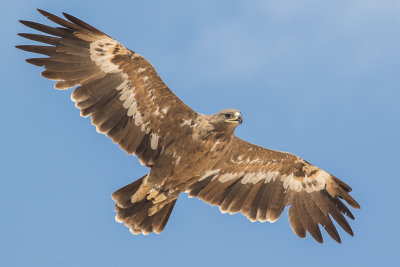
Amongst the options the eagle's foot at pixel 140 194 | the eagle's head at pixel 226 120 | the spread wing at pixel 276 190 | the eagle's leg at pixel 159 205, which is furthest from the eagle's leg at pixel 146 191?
the eagle's head at pixel 226 120

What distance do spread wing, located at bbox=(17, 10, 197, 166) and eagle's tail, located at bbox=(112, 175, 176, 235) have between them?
0.77 m

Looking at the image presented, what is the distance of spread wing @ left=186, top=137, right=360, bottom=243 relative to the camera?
52.6ft

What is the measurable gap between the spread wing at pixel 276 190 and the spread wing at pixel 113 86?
189 cm

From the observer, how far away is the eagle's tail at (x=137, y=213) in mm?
14680

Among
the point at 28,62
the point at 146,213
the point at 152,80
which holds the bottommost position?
the point at 146,213

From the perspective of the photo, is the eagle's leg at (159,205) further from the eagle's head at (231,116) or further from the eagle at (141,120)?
the eagle's head at (231,116)

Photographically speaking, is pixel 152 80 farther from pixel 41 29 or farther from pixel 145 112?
pixel 41 29

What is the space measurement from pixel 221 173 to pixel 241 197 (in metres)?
0.77

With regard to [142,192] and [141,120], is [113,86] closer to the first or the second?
[141,120]

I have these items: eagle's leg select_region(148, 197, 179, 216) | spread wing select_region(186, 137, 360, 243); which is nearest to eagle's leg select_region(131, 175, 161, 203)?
eagle's leg select_region(148, 197, 179, 216)

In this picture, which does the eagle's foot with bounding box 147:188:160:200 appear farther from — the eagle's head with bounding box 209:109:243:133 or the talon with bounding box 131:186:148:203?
the eagle's head with bounding box 209:109:243:133

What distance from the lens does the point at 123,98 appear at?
14.5 meters

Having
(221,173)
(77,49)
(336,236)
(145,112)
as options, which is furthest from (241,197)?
(77,49)

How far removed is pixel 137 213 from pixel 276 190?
3537mm
